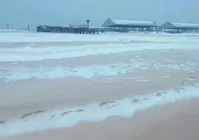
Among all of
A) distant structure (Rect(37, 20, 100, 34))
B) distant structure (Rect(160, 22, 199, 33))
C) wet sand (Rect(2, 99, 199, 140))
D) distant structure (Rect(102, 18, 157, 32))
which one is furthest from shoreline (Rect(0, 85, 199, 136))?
distant structure (Rect(160, 22, 199, 33))

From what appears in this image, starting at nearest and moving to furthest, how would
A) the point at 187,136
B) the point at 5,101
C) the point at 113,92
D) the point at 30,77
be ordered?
1. the point at 187,136
2. the point at 5,101
3. the point at 113,92
4. the point at 30,77

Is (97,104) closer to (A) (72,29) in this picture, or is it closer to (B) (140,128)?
(B) (140,128)

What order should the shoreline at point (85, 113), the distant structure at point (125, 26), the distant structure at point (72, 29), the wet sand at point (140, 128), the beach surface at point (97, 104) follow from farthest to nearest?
the distant structure at point (125, 26), the distant structure at point (72, 29), the shoreline at point (85, 113), the beach surface at point (97, 104), the wet sand at point (140, 128)

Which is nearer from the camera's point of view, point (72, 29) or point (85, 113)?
point (85, 113)

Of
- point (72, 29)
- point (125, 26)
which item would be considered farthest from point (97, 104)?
point (125, 26)

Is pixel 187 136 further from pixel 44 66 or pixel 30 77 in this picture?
pixel 44 66

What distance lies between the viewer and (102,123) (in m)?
4.96

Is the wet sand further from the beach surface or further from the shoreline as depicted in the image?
the shoreline

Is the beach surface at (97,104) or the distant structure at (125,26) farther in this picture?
the distant structure at (125,26)

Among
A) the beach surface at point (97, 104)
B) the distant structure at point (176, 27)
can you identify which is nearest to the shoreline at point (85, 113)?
the beach surface at point (97, 104)

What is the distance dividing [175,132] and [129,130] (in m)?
0.77

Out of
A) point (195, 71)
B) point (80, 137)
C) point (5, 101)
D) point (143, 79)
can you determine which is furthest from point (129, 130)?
point (195, 71)

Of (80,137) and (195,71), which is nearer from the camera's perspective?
(80,137)

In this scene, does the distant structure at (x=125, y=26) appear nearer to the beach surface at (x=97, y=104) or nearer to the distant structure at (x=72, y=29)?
the distant structure at (x=72, y=29)
